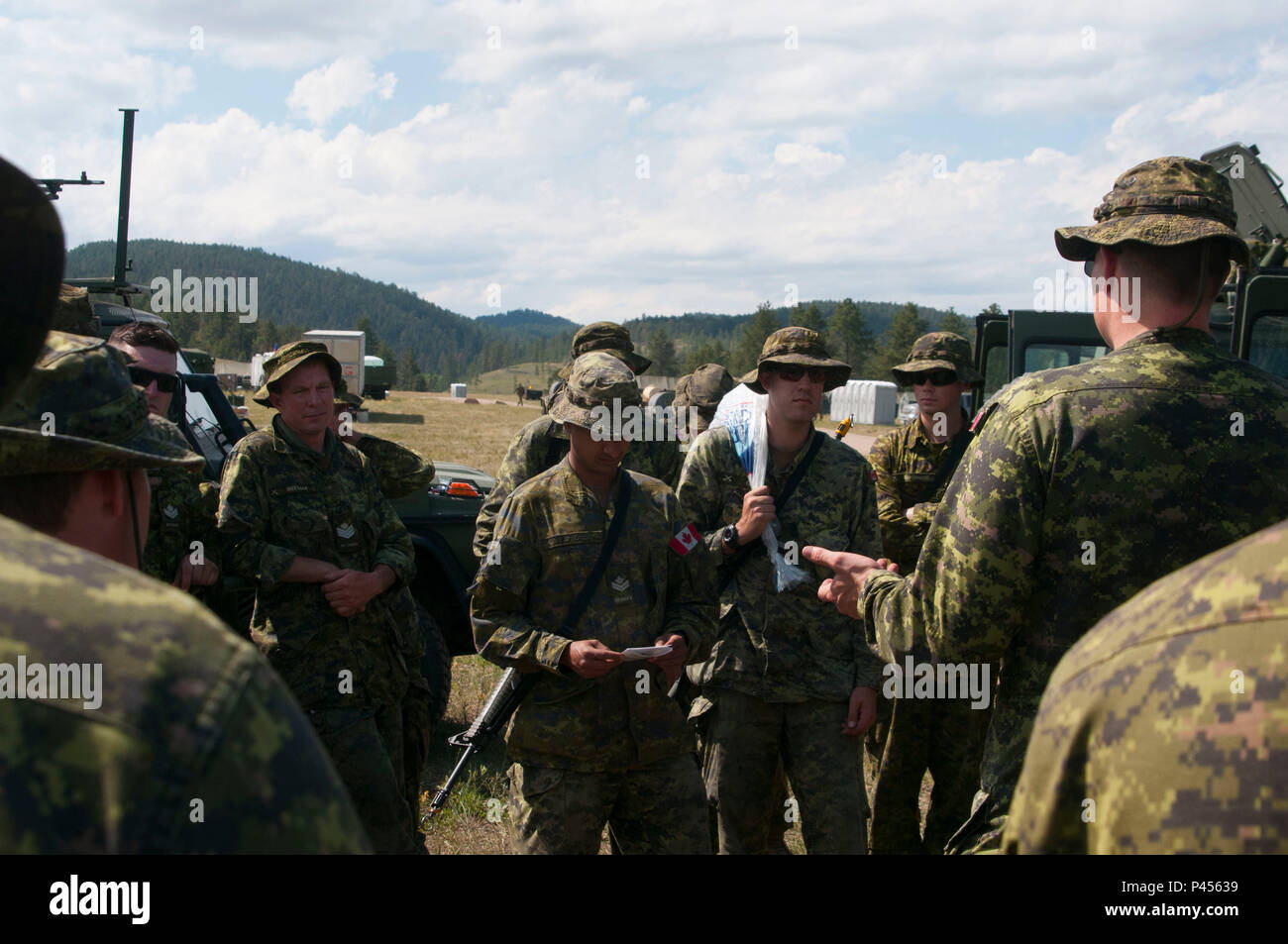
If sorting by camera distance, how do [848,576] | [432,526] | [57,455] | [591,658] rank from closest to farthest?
1. [57,455]
2. [848,576]
3. [591,658]
4. [432,526]

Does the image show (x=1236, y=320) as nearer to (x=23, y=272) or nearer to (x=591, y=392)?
(x=591, y=392)

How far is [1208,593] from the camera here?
1082mm

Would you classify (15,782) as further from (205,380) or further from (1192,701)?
(205,380)

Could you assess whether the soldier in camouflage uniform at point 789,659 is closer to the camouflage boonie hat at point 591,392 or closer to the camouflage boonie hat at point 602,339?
the camouflage boonie hat at point 591,392

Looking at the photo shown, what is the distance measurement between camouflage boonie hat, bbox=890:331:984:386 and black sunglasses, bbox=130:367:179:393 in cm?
347

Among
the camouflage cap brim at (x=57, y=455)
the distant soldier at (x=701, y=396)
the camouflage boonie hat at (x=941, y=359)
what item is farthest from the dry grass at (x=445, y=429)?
the camouflage cap brim at (x=57, y=455)

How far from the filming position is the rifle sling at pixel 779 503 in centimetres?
430

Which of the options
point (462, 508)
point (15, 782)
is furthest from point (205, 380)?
point (15, 782)

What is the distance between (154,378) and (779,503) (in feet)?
9.09

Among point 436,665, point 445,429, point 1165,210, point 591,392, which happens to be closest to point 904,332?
point 445,429

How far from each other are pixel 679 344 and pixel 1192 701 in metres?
194

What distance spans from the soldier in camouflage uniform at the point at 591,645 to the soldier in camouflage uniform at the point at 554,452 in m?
0.39

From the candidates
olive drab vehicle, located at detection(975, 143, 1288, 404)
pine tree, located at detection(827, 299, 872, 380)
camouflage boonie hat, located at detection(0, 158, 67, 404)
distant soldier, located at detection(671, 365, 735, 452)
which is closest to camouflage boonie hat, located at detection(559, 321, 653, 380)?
distant soldier, located at detection(671, 365, 735, 452)

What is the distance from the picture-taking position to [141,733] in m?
0.91
